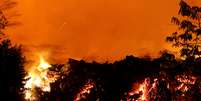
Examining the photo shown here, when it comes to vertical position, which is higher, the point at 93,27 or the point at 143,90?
the point at 93,27

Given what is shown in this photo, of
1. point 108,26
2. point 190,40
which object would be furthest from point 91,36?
point 190,40

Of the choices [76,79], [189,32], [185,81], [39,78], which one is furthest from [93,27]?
[189,32]

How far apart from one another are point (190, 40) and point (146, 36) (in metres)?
6.70

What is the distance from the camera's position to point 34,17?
22016 mm

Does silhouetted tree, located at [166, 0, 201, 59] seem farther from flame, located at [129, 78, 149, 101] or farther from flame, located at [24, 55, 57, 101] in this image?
flame, located at [24, 55, 57, 101]

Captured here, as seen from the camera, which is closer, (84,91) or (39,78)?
(84,91)

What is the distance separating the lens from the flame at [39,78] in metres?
22.7

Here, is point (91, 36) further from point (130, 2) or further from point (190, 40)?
point (190, 40)

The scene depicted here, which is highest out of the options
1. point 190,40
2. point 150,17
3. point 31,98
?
point 150,17

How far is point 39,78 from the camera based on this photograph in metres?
23.2

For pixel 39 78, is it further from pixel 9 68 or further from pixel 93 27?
pixel 93 27

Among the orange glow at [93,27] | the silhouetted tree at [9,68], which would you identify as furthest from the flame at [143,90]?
the silhouetted tree at [9,68]

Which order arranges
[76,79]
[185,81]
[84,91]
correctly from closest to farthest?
[185,81] → [84,91] → [76,79]

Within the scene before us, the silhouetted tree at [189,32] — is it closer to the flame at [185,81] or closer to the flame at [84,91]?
the flame at [185,81]
